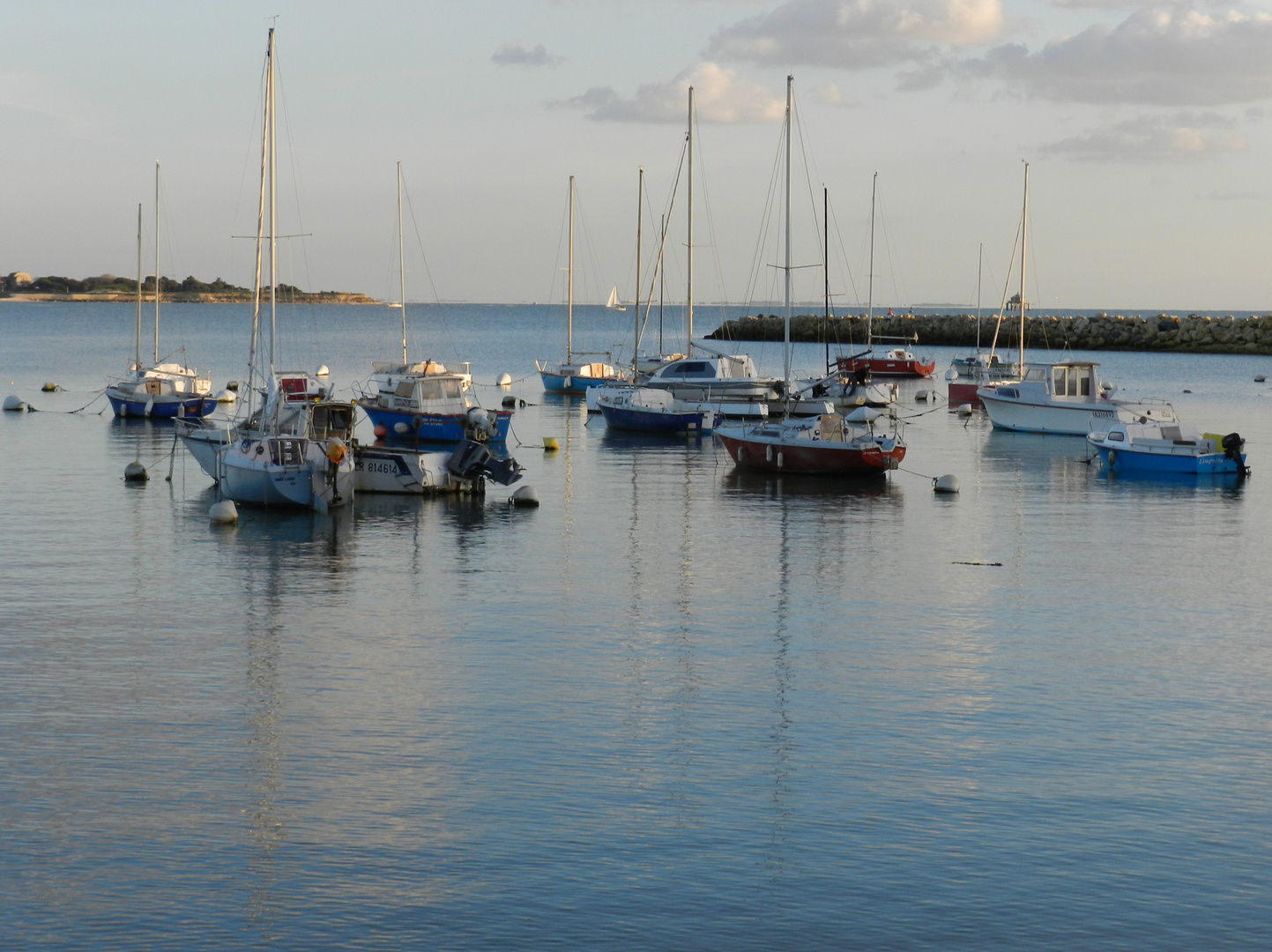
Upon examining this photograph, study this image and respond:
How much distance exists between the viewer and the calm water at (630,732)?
11203 mm

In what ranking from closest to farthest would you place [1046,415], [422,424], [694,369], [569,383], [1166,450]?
[1166,450] → [422,424] → [1046,415] → [694,369] → [569,383]

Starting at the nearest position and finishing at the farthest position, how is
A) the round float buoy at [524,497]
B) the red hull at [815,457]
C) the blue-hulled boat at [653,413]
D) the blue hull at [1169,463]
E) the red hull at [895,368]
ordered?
1. the round float buoy at [524,497]
2. the red hull at [815,457]
3. the blue hull at [1169,463]
4. the blue-hulled boat at [653,413]
5. the red hull at [895,368]

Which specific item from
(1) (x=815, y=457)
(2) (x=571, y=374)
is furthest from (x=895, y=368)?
(1) (x=815, y=457)

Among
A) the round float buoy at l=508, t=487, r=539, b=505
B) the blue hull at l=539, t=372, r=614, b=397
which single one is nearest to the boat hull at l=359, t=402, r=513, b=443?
the round float buoy at l=508, t=487, r=539, b=505

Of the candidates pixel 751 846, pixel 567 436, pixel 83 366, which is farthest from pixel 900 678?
pixel 83 366

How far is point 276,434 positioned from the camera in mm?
32062

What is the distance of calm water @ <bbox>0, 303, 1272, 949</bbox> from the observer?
1120cm

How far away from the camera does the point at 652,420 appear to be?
51.8 meters

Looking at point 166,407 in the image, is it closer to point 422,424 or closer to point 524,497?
point 422,424

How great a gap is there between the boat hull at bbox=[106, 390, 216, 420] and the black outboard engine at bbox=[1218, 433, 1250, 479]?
36.1 metres

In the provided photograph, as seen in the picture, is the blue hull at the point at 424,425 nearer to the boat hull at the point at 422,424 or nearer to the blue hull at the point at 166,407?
the boat hull at the point at 422,424

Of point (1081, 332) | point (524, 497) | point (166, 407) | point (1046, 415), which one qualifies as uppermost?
point (1081, 332)

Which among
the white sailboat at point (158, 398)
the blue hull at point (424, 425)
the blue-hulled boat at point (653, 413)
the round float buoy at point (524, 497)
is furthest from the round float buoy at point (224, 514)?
the white sailboat at point (158, 398)

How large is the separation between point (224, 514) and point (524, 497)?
6963mm
